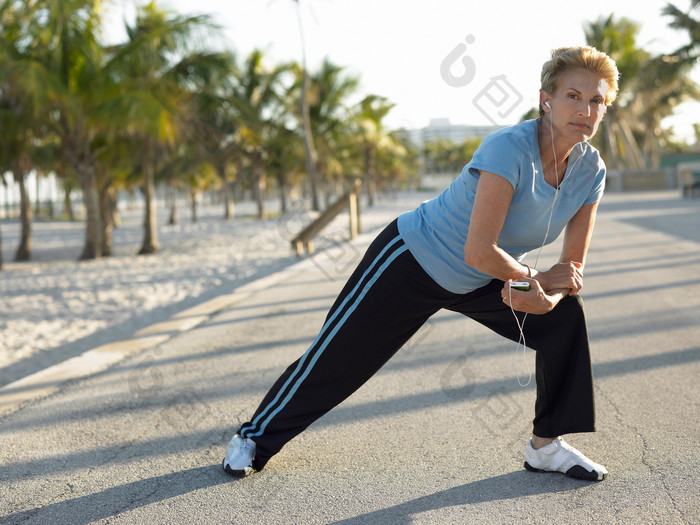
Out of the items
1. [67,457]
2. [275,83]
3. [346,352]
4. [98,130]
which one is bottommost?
[67,457]

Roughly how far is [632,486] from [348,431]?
4.29 feet

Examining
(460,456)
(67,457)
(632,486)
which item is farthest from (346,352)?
(67,457)

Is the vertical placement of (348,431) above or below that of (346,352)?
below

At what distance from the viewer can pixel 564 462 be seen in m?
2.60

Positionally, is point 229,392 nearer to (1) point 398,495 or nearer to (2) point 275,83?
(1) point 398,495

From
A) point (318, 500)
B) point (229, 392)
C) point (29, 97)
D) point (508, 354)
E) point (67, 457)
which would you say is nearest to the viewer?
point (318, 500)

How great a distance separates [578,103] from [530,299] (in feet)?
2.26

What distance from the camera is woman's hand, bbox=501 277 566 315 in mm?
2248

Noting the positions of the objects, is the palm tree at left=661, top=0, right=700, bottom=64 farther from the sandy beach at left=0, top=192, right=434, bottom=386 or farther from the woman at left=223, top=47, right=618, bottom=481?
the woman at left=223, top=47, right=618, bottom=481

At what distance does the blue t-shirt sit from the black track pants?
0.08 metres

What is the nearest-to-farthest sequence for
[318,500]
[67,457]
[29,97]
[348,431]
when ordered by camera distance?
[318,500] → [67,457] → [348,431] → [29,97]

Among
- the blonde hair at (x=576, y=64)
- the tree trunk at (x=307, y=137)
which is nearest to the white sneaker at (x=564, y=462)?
the blonde hair at (x=576, y=64)

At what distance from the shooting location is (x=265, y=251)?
48.7 feet

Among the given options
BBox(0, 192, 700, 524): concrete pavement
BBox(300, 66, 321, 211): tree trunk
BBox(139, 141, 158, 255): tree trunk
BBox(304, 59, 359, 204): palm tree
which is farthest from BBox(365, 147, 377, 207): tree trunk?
BBox(0, 192, 700, 524): concrete pavement
